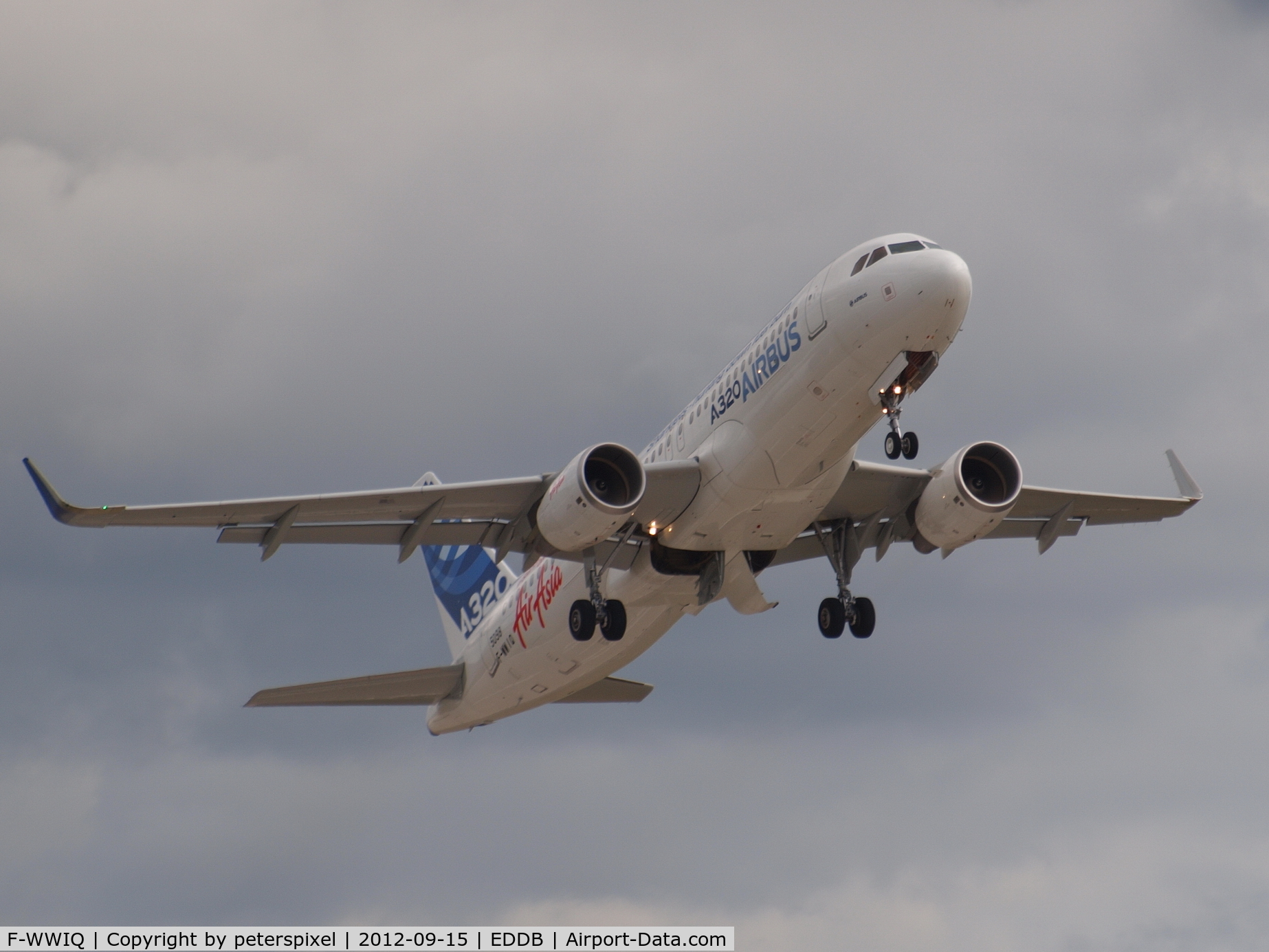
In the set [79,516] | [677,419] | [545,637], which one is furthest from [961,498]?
[79,516]

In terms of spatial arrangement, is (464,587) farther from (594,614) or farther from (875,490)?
(875,490)

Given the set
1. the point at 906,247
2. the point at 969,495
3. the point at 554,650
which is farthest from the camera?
the point at 554,650

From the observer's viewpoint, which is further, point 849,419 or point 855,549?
point 855,549

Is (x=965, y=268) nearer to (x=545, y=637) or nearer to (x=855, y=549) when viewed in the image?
(x=855, y=549)

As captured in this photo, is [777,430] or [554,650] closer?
[777,430]

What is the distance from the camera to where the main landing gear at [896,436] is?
1037 inches

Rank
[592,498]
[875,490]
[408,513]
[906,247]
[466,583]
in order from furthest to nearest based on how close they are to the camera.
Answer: [466,583] → [875,490] → [408,513] → [592,498] → [906,247]

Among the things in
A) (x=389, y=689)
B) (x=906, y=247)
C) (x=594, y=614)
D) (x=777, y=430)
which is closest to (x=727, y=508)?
(x=777, y=430)

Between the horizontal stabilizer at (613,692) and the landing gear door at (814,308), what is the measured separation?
15.6 meters

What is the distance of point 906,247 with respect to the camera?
2620 centimetres

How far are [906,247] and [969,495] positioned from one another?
21.3ft

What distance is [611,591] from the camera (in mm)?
31922

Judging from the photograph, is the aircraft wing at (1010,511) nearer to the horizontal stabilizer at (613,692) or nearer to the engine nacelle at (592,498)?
the engine nacelle at (592,498)

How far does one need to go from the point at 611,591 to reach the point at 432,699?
345 inches
